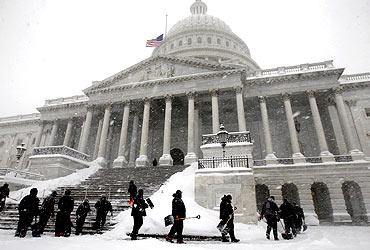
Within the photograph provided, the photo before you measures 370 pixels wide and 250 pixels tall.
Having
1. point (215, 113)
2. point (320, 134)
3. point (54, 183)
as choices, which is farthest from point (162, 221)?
point (320, 134)

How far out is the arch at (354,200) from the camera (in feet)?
78.4

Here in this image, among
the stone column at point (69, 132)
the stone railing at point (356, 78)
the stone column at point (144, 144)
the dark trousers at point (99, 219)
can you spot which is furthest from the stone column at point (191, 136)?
the stone railing at point (356, 78)

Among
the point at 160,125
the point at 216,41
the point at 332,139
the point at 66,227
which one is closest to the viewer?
the point at 66,227

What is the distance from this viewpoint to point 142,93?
106 ft

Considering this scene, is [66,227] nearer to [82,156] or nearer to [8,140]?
[82,156]

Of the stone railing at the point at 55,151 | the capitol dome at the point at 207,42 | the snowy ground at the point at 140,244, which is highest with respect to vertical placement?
the capitol dome at the point at 207,42

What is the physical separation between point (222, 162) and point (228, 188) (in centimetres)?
213

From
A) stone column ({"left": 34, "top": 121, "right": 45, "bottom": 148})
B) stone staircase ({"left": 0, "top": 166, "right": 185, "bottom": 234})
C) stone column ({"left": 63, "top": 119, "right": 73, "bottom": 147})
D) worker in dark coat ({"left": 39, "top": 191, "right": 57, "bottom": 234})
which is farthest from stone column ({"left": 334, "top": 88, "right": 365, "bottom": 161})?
stone column ({"left": 34, "top": 121, "right": 45, "bottom": 148})

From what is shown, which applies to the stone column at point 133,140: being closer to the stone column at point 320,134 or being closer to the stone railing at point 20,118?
the stone column at point 320,134

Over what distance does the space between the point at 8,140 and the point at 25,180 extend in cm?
3099

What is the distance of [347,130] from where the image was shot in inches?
1061

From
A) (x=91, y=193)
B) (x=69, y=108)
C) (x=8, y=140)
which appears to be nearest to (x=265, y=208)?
(x=91, y=193)

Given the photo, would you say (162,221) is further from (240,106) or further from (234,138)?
(240,106)

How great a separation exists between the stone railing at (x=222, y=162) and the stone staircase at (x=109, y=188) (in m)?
3.54
